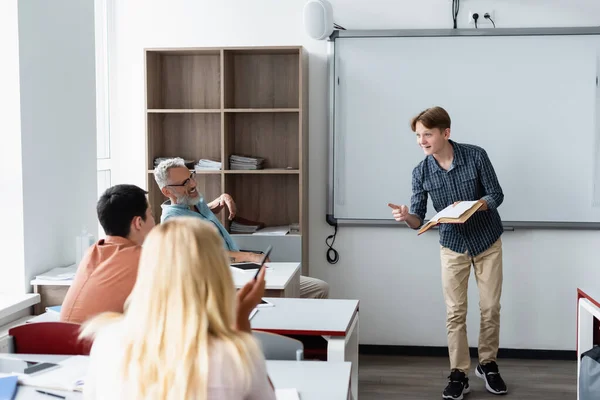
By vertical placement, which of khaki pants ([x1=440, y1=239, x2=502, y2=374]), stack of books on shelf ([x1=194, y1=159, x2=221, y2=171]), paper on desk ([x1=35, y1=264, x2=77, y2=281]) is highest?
stack of books on shelf ([x1=194, y1=159, x2=221, y2=171])

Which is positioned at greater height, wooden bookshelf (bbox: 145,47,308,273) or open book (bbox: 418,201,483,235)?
wooden bookshelf (bbox: 145,47,308,273)

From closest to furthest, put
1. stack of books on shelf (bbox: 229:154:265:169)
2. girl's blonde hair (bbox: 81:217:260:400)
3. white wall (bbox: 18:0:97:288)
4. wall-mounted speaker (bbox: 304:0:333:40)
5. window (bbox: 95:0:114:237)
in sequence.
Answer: girl's blonde hair (bbox: 81:217:260:400)
white wall (bbox: 18:0:97:288)
wall-mounted speaker (bbox: 304:0:333:40)
stack of books on shelf (bbox: 229:154:265:169)
window (bbox: 95:0:114:237)

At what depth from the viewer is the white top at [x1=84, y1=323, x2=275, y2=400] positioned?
1.53 metres

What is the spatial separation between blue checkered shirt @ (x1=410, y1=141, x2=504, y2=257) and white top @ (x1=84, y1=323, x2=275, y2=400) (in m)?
2.77

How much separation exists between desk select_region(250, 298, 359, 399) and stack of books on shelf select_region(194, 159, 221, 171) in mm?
1870

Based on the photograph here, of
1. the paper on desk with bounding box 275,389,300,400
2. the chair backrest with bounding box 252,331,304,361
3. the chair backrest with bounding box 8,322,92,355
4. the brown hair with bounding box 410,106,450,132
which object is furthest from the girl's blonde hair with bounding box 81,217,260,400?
the brown hair with bounding box 410,106,450,132

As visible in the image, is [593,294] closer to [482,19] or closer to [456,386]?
[456,386]

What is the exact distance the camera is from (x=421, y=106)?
509cm

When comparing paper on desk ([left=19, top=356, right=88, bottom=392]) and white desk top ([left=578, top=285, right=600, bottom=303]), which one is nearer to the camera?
paper on desk ([left=19, top=356, right=88, bottom=392])

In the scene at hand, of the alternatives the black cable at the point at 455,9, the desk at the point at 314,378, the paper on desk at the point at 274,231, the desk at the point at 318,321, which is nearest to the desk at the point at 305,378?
the desk at the point at 314,378

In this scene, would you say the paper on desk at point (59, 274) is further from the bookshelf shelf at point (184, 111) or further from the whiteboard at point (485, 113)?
the whiteboard at point (485, 113)

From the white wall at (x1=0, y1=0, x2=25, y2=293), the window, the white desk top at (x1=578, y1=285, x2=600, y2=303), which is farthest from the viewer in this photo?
the window

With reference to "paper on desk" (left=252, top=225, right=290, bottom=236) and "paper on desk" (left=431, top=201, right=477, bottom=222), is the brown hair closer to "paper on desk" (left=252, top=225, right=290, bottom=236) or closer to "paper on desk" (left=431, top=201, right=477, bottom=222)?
"paper on desk" (left=431, top=201, right=477, bottom=222)

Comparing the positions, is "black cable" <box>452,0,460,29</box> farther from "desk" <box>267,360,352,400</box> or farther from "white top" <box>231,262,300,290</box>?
"desk" <box>267,360,352,400</box>
